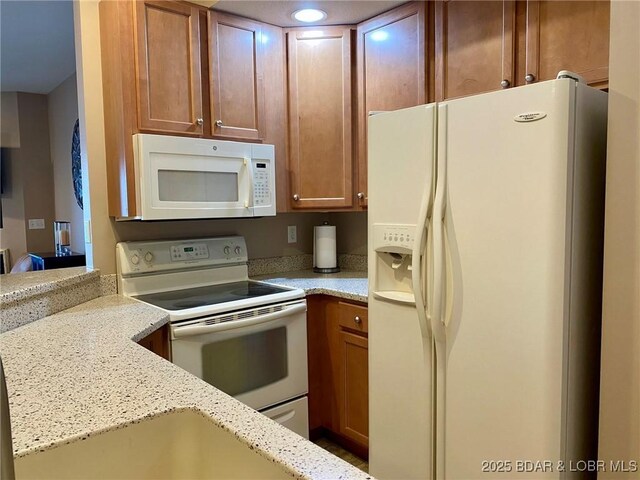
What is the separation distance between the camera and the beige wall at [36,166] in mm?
5027

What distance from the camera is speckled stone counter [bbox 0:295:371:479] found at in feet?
2.66

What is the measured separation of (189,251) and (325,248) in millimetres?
827

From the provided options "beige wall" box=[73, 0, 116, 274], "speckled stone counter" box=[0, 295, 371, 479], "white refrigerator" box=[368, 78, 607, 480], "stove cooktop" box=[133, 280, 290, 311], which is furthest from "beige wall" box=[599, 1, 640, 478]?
"beige wall" box=[73, 0, 116, 274]

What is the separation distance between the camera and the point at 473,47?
2.06 metres

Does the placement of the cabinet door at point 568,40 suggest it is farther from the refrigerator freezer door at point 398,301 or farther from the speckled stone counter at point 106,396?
the speckled stone counter at point 106,396

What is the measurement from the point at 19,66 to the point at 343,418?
13.4 ft

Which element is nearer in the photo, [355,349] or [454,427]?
[454,427]

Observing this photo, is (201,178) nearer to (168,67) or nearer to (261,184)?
(261,184)

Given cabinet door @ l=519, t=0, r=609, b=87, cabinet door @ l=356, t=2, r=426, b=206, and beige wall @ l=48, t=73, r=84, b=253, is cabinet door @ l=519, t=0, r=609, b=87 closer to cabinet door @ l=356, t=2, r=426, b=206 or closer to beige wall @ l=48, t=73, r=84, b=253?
cabinet door @ l=356, t=2, r=426, b=206

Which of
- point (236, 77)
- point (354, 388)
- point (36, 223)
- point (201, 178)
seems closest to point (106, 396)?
point (201, 178)

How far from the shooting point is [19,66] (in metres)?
4.12

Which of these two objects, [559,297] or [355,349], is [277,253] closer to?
[355,349]

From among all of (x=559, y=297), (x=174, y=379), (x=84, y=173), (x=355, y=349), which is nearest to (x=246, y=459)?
(x=174, y=379)

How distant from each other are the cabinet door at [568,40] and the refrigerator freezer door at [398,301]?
0.62m
